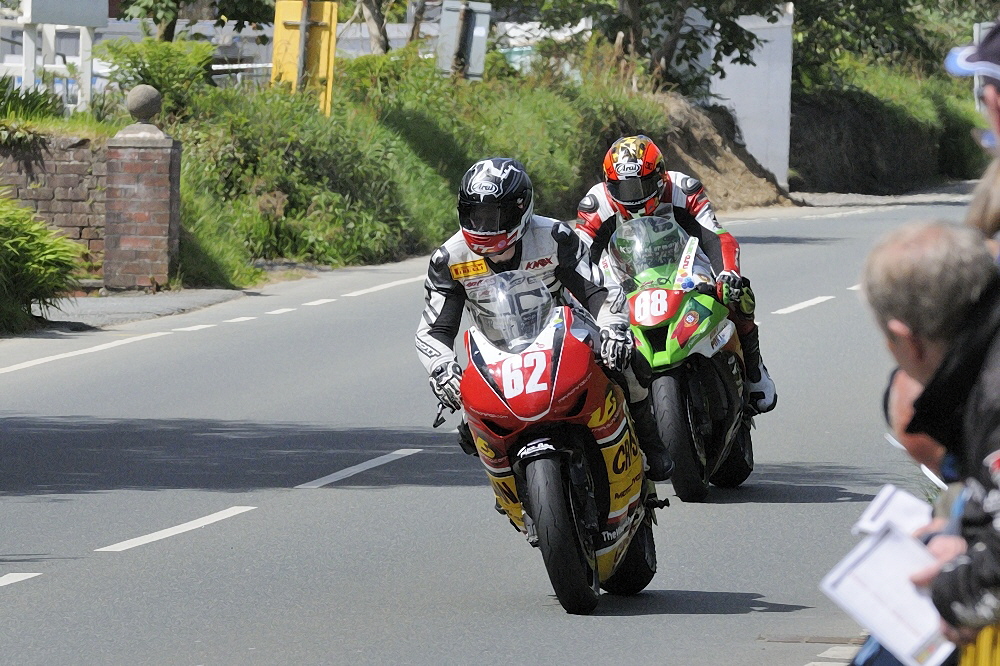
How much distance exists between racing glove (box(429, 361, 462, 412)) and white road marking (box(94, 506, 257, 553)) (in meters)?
1.98

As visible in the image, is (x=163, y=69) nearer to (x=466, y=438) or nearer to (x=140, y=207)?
(x=140, y=207)

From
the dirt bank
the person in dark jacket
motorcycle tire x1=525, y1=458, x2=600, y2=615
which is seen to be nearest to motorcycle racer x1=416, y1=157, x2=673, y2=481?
motorcycle tire x1=525, y1=458, x2=600, y2=615

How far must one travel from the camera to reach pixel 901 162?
53.7 m

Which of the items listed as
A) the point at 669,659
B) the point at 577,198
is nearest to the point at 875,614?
the point at 669,659

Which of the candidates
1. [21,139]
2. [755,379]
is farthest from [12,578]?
[21,139]

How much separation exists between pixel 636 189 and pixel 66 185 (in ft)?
43.3

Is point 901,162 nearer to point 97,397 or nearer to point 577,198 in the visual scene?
point 577,198

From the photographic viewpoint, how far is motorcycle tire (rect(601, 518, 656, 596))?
745cm

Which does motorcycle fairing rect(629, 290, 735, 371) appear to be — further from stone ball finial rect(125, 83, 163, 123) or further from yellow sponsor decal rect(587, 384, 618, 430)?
stone ball finial rect(125, 83, 163, 123)

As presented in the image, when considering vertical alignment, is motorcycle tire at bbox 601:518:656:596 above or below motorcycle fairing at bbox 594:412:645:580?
below

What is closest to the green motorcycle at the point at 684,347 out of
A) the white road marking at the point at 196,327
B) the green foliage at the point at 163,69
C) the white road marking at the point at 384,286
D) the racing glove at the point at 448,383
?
the racing glove at the point at 448,383

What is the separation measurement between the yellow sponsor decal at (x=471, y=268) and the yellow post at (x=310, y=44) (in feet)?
67.5

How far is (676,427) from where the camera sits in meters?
9.21

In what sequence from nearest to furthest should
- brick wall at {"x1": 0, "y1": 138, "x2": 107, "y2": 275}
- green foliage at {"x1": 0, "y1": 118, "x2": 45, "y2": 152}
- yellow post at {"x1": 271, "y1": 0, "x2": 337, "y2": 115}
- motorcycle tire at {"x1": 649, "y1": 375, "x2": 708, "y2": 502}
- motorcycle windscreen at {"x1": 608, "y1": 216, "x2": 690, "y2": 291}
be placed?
1. motorcycle tire at {"x1": 649, "y1": 375, "x2": 708, "y2": 502}
2. motorcycle windscreen at {"x1": 608, "y1": 216, "x2": 690, "y2": 291}
3. brick wall at {"x1": 0, "y1": 138, "x2": 107, "y2": 275}
4. green foliage at {"x1": 0, "y1": 118, "x2": 45, "y2": 152}
5. yellow post at {"x1": 271, "y1": 0, "x2": 337, "y2": 115}
